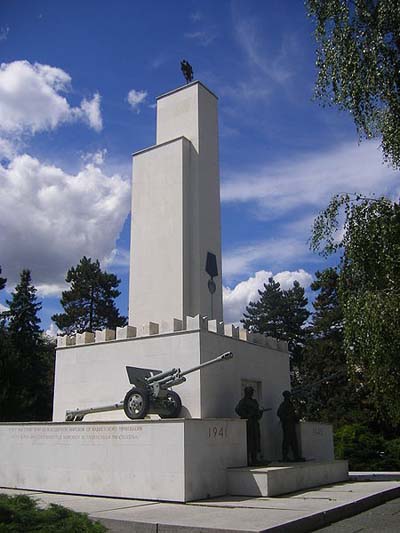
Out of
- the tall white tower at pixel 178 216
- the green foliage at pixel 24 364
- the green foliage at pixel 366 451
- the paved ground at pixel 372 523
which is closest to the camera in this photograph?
the paved ground at pixel 372 523

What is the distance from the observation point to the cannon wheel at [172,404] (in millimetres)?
13219

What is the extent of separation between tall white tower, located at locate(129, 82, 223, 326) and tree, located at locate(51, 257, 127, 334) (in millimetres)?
31717

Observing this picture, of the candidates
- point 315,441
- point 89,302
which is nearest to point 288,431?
point 315,441

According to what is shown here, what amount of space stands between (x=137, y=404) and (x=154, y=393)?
1.48 feet

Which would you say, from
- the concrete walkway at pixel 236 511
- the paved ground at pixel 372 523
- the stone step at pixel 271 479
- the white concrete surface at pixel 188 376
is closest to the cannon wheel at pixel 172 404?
the white concrete surface at pixel 188 376

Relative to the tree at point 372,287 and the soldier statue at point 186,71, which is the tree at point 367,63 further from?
the soldier statue at point 186,71

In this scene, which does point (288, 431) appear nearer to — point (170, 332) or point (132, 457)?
point (170, 332)

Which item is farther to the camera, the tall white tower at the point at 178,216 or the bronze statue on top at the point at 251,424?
the tall white tower at the point at 178,216

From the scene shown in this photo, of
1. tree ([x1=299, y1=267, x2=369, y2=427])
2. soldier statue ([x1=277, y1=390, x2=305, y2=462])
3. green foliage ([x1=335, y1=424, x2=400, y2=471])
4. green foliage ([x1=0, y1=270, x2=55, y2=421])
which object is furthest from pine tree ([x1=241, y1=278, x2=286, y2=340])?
soldier statue ([x1=277, y1=390, x2=305, y2=462])

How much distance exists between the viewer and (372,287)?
11.2 metres

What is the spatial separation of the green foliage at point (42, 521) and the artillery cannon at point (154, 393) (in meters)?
5.33

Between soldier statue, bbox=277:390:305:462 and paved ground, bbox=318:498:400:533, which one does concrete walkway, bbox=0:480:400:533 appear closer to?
paved ground, bbox=318:498:400:533

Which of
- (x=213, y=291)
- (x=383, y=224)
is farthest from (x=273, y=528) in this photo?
(x=213, y=291)

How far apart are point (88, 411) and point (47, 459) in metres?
1.57
